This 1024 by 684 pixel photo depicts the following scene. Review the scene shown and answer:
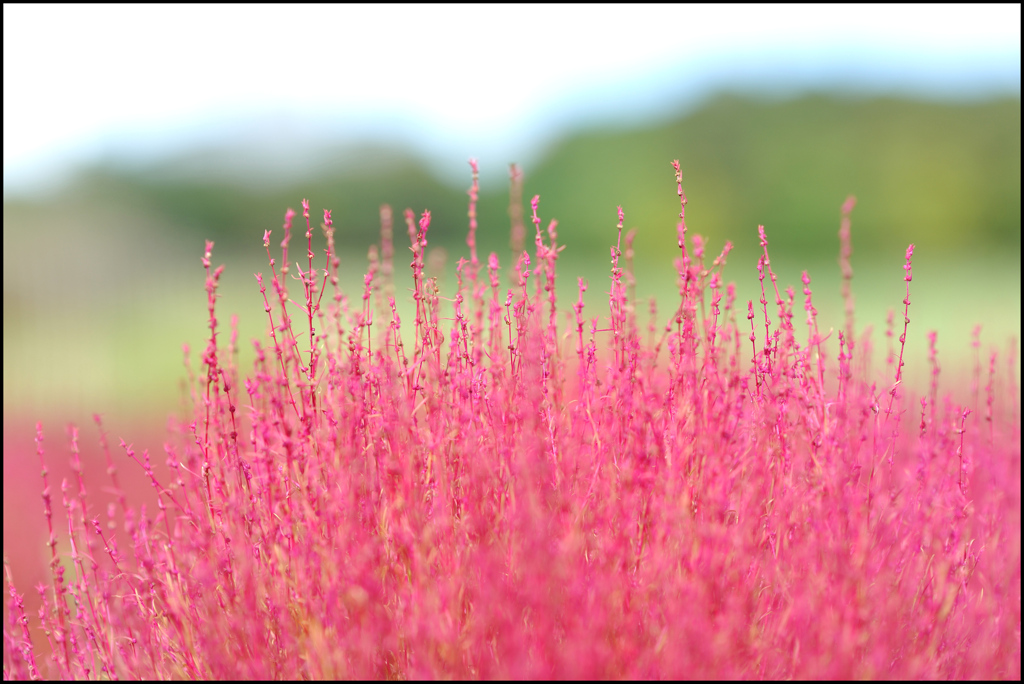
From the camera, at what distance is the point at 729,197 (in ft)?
117

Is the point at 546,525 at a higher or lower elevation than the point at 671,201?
lower

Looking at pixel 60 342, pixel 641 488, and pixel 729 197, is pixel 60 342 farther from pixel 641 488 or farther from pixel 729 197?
pixel 729 197

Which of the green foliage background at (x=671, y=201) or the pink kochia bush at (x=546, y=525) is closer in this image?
the pink kochia bush at (x=546, y=525)

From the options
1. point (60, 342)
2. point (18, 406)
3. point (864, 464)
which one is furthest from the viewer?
point (60, 342)

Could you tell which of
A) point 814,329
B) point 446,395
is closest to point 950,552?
point 814,329

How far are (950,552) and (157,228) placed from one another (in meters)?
35.1

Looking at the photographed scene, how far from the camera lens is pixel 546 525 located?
1.97 metres

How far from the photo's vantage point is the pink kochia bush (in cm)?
190

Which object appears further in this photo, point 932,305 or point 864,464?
point 932,305

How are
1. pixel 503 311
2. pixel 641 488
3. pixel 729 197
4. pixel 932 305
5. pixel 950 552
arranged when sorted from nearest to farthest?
pixel 641 488
pixel 950 552
pixel 503 311
pixel 932 305
pixel 729 197

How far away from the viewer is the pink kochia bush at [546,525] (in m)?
1.90

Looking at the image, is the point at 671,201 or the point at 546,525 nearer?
the point at 546,525

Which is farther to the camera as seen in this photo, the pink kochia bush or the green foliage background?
the green foliage background


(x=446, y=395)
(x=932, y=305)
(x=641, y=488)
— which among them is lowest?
(x=932, y=305)
